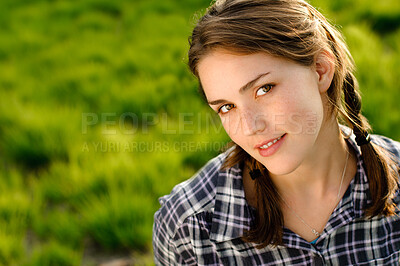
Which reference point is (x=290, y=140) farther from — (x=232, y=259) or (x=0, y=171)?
(x=0, y=171)

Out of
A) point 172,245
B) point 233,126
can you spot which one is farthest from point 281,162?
point 172,245

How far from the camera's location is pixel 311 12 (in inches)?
47.0

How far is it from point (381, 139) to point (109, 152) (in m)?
1.43

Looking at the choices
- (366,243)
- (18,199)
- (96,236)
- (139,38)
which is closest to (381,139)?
(366,243)

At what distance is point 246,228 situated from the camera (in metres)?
1.23

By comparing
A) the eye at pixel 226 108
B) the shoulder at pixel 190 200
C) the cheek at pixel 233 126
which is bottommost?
the shoulder at pixel 190 200

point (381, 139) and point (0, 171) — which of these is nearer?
point (381, 139)

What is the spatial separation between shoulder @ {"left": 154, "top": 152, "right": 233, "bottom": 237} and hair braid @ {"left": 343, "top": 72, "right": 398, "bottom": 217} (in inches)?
17.1

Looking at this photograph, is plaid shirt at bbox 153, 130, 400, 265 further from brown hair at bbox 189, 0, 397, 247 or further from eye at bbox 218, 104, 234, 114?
eye at bbox 218, 104, 234, 114

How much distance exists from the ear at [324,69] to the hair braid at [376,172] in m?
0.14

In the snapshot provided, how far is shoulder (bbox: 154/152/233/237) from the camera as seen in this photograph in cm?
124

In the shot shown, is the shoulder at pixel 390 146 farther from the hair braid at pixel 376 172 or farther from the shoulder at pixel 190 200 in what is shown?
the shoulder at pixel 190 200

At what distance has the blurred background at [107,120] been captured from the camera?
1878mm

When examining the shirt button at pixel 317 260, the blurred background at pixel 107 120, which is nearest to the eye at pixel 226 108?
the shirt button at pixel 317 260
